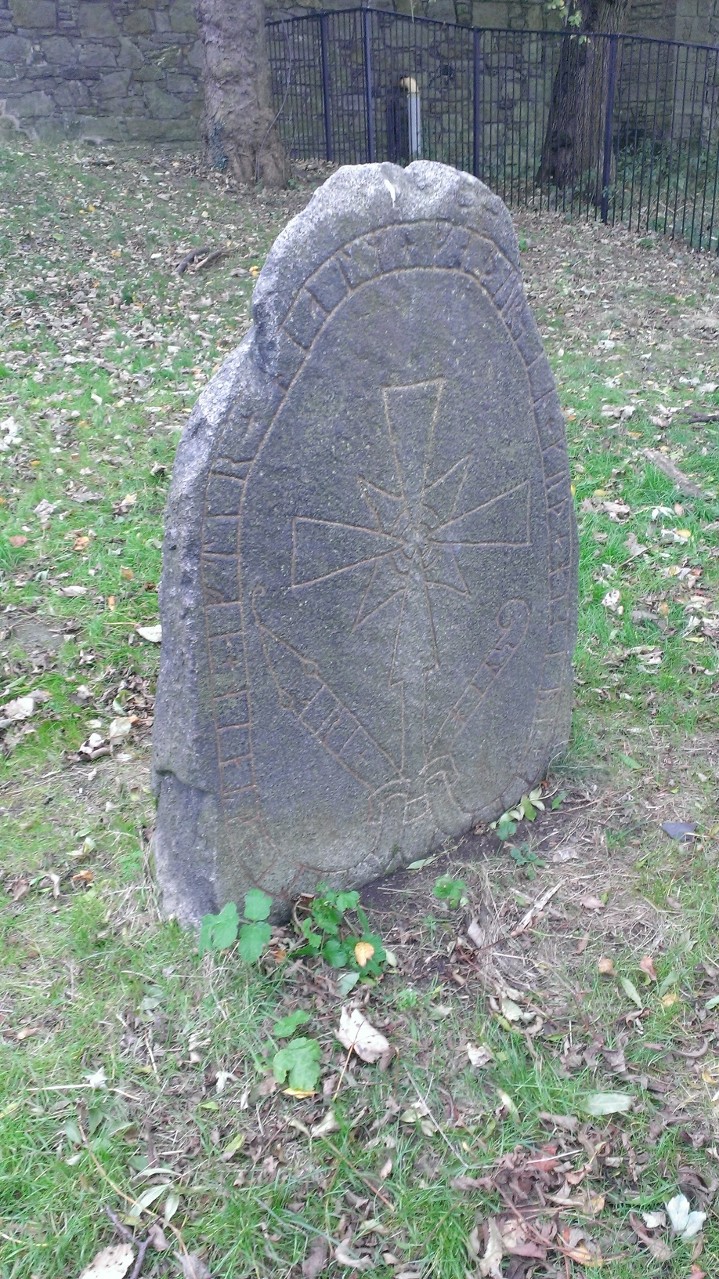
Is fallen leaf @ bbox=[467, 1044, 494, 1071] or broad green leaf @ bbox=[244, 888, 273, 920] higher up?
broad green leaf @ bbox=[244, 888, 273, 920]

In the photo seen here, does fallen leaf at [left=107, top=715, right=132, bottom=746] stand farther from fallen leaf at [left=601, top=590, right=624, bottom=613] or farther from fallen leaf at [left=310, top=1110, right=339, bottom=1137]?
fallen leaf at [left=601, top=590, right=624, bottom=613]

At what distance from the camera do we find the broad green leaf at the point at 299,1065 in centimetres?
240

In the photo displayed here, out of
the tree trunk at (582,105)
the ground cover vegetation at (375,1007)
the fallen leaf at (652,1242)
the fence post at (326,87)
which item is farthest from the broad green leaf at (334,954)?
the fence post at (326,87)

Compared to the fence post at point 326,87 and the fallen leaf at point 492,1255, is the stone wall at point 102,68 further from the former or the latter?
the fallen leaf at point 492,1255

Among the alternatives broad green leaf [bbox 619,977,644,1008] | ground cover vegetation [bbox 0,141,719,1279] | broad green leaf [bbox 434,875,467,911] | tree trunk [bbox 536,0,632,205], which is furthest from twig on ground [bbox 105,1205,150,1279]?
tree trunk [bbox 536,0,632,205]

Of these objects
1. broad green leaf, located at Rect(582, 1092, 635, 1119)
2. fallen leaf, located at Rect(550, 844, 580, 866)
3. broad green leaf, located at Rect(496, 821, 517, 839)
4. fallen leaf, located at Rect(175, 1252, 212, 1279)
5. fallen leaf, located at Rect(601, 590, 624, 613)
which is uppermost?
fallen leaf, located at Rect(601, 590, 624, 613)

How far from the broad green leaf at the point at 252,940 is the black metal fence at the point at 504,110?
9145 millimetres

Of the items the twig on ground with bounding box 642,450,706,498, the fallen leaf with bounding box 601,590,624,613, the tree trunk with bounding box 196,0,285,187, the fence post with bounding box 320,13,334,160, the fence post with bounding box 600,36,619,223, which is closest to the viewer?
the fallen leaf with bounding box 601,590,624,613

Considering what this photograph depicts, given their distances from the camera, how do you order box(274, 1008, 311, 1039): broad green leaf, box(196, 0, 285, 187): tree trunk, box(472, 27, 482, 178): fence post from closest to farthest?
box(274, 1008, 311, 1039): broad green leaf, box(196, 0, 285, 187): tree trunk, box(472, 27, 482, 178): fence post

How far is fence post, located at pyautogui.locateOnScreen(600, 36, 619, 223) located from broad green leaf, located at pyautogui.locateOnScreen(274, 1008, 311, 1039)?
993 centimetres

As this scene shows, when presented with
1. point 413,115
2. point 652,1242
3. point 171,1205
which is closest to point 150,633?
point 171,1205

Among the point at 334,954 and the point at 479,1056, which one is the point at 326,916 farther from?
the point at 479,1056

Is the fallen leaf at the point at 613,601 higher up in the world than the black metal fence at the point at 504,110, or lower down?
lower down

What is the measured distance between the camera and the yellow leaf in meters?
2.66
